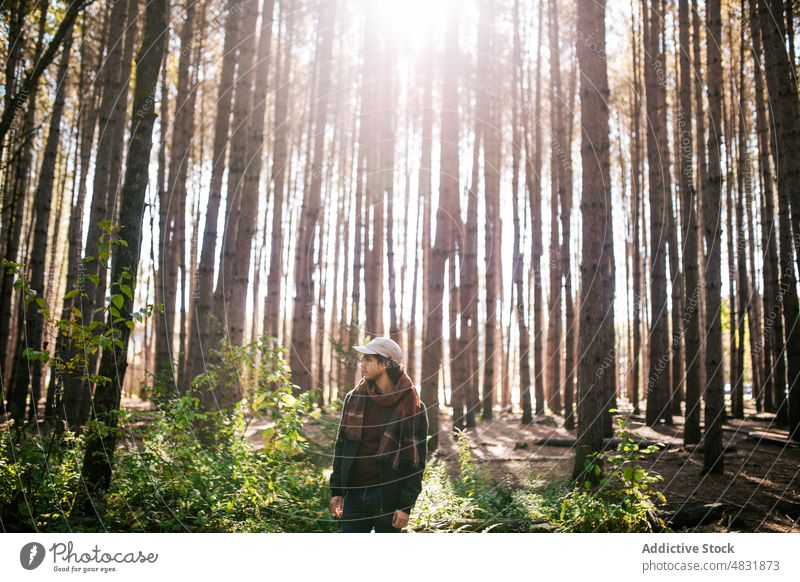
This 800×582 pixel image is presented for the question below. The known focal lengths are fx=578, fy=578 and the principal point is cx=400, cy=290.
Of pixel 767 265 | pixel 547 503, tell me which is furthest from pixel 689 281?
pixel 767 265

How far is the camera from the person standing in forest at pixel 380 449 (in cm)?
421

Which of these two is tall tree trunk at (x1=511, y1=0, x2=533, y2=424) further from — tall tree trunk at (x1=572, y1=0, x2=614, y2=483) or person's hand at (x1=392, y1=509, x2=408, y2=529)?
person's hand at (x1=392, y1=509, x2=408, y2=529)

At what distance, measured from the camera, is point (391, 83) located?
17344 millimetres

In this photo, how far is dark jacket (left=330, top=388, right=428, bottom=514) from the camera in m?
4.19

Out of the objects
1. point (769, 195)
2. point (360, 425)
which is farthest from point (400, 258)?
point (360, 425)

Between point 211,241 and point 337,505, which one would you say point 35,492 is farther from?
point 211,241

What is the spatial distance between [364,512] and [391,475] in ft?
1.16
